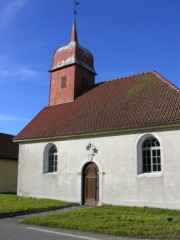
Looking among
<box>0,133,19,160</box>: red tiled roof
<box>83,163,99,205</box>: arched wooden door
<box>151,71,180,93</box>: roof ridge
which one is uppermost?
<box>151,71,180,93</box>: roof ridge

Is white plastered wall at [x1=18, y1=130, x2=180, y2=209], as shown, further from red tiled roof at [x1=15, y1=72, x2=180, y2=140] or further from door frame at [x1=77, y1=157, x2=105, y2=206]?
red tiled roof at [x1=15, y1=72, x2=180, y2=140]

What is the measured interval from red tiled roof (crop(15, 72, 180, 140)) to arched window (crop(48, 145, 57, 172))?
1.07 m

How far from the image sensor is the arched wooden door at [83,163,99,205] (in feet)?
54.9

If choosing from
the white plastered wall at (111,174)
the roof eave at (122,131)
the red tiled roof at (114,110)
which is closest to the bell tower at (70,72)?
the red tiled roof at (114,110)

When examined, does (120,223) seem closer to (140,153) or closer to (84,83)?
(140,153)

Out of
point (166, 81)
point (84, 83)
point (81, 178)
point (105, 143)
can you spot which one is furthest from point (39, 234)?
point (84, 83)

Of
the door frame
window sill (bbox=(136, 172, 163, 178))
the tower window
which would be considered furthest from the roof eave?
the tower window

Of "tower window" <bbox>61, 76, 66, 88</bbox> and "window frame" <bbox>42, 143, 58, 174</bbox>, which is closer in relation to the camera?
"window frame" <bbox>42, 143, 58, 174</bbox>

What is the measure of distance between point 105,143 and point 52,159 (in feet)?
14.7

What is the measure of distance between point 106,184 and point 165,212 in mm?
3855

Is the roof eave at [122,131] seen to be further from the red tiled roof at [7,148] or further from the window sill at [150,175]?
the red tiled roof at [7,148]

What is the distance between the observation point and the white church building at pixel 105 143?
574 inches

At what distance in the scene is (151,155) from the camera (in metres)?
15.3

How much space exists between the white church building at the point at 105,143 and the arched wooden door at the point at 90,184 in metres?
0.05
